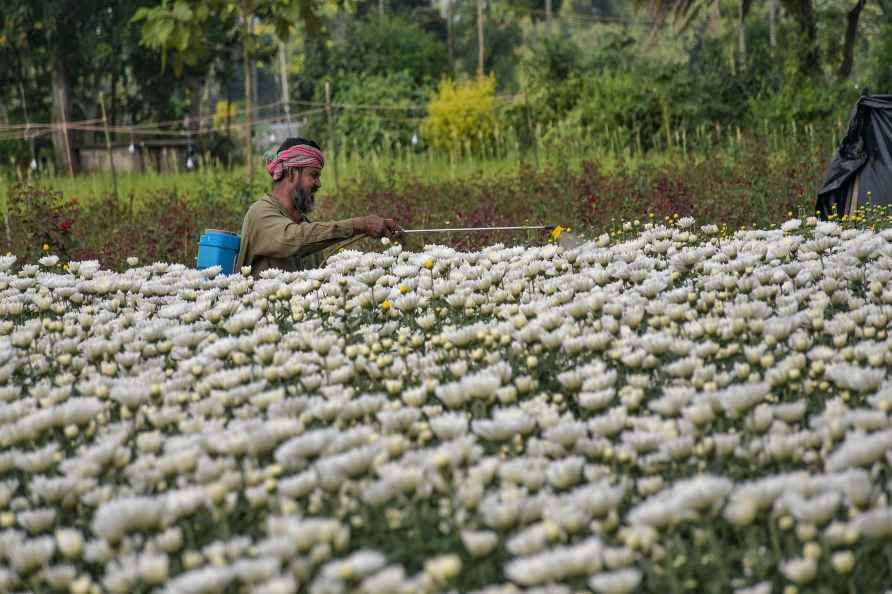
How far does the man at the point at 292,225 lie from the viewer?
564cm

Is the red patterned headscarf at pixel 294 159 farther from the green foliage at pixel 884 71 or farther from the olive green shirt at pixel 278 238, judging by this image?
the green foliage at pixel 884 71

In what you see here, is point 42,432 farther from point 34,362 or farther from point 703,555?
point 703,555

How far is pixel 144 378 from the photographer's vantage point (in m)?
3.22

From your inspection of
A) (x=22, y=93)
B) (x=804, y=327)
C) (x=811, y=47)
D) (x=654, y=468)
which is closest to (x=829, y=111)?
(x=811, y=47)

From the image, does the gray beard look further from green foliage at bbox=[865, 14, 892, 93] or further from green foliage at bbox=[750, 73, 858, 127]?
green foliage at bbox=[865, 14, 892, 93]

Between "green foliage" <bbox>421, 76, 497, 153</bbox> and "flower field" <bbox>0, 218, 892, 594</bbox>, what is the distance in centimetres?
1417

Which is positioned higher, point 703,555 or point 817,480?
point 817,480

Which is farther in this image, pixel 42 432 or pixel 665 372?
pixel 665 372

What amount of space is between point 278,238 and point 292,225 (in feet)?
0.33

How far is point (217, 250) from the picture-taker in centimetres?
583

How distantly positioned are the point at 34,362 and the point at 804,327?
2371 millimetres

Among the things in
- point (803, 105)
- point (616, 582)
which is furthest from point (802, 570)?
point (803, 105)

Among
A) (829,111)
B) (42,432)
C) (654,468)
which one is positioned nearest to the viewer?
(654,468)

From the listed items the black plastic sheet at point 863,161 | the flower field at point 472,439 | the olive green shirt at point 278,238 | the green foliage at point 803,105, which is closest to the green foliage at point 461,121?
the green foliage at point 803,105
